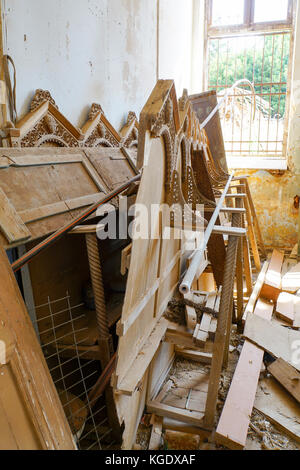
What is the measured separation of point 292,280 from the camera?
4656mm

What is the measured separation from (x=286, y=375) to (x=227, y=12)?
6548 millimetres

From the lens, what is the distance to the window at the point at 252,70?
6266mm

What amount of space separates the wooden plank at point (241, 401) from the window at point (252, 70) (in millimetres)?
4220

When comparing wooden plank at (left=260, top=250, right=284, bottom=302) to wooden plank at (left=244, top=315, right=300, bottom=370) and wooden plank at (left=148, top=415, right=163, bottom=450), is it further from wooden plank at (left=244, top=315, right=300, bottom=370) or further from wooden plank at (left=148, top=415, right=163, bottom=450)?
wooden plank at (left=148, top=415, right=163, bottom=450)

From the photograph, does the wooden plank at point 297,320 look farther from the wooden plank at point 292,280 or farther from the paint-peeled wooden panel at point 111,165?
the paint-peeled wooden panel at point 111,165

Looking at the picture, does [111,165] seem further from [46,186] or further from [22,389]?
[22,389]

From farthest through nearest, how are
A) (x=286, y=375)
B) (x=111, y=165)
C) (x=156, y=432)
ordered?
(x=111, y=165) → (x=286, y=375) → (x=156, y=432)

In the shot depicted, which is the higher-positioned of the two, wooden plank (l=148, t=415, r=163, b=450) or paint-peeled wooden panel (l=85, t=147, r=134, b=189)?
paint-peeled wooden panel (l=85, t=147, r=134, b=189)

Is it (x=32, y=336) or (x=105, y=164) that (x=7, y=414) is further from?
(x=105, y=164)

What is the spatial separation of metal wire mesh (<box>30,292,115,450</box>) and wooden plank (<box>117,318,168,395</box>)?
0.37 metres

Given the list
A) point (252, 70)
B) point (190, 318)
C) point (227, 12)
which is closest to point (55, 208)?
point (190, 318)

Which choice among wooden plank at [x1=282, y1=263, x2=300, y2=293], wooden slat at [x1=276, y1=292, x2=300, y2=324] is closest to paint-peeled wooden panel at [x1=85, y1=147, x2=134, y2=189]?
wooden slat at [x1=276, y1=292, x2=300, y2=324]

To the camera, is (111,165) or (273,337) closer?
(111,165)

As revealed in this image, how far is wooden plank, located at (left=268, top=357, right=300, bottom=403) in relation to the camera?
2672mm
